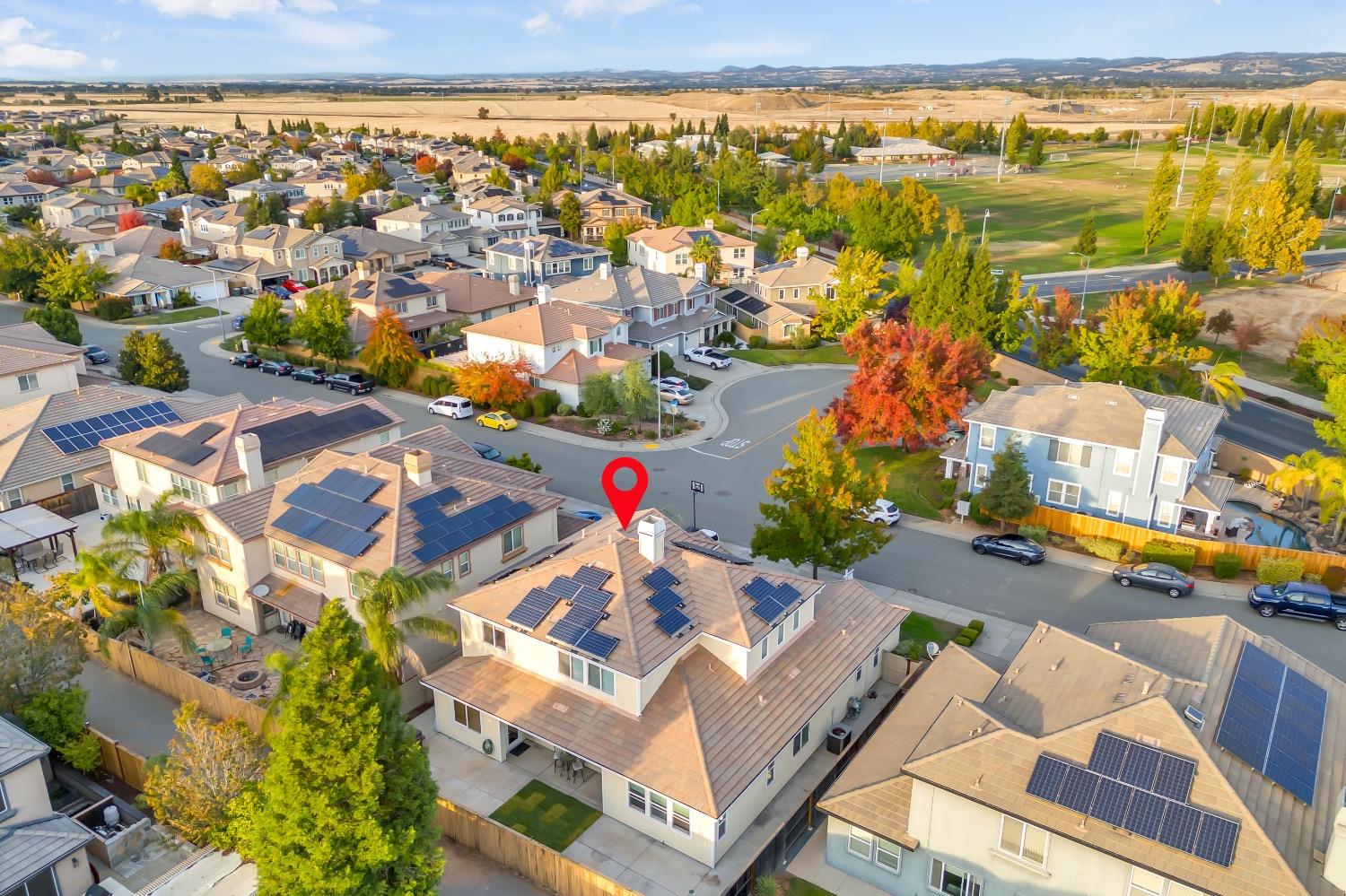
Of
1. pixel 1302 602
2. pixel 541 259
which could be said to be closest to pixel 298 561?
pixel 1302 602

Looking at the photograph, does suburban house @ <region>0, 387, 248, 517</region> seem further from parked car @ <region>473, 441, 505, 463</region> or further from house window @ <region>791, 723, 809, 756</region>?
house window @ <region>791, 723, 809, 756</region>

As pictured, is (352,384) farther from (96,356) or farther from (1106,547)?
(1106,547)

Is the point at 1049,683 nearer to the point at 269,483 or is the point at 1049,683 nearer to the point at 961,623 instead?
the point at 961,623

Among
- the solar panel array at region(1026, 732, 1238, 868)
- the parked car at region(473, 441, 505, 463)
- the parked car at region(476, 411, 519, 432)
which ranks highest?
the solar panel array at region(1026, 732, 1238, 868)

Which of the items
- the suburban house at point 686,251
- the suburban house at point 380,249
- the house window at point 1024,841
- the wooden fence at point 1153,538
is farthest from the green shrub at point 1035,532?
the suburban house at point 380,249

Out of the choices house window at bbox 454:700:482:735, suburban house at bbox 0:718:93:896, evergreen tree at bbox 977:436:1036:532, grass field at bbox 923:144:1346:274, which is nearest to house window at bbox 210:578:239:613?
suburban house at bbox 0:718:93:896

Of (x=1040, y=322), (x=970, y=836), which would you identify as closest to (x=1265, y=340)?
(x=1040, y=322)
